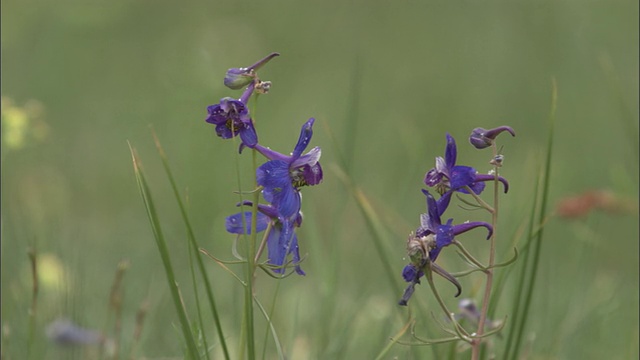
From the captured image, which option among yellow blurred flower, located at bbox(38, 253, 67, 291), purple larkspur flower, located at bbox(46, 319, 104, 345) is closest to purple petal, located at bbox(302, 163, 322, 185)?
purple larkspur flower, located at bbox(46, 319, 104, 345)

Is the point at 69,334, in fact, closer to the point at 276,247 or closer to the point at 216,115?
the point at 276,247

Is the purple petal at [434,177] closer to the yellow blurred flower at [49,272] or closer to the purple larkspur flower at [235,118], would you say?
the purple larkspur flower at [235,118]

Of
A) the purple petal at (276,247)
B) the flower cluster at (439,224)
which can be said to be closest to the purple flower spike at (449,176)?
the flower cluster at (439,224)

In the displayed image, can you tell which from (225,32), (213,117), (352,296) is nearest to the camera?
(213,117)

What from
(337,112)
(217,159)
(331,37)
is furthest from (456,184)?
(331,37)

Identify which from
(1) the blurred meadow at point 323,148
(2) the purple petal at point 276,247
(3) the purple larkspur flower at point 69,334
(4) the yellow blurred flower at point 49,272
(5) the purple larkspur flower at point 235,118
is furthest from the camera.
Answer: (4) the yellow blurred flower at point 49,272

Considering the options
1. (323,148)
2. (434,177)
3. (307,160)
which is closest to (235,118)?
(307,160)

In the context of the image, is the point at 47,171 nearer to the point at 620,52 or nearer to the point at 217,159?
the point at 217,159
